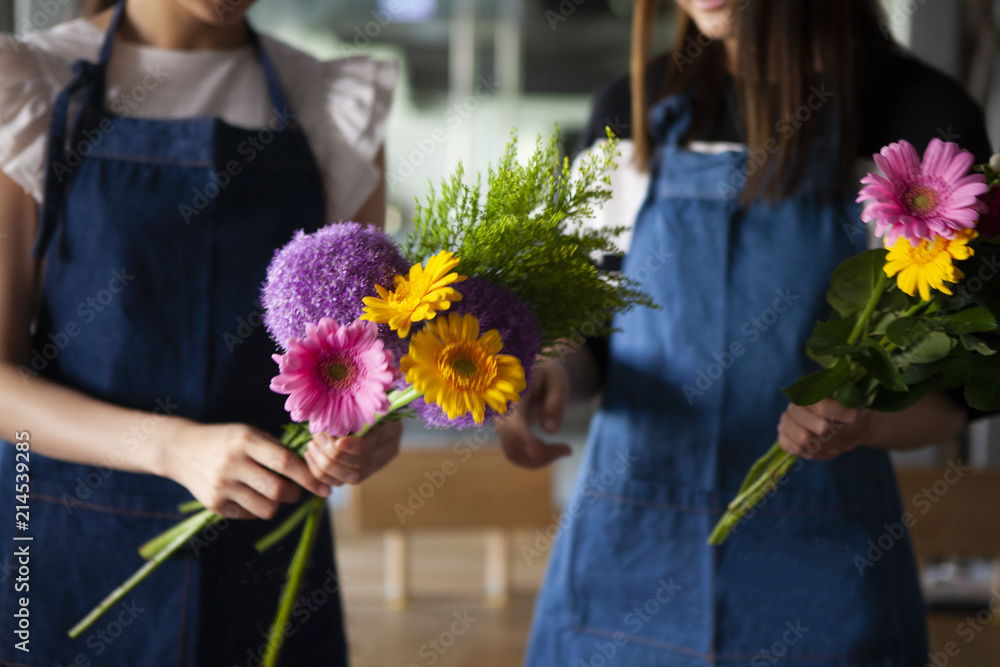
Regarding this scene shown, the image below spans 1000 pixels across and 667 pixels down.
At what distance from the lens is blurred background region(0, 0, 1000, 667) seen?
2449mm

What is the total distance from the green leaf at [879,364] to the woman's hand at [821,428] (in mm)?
69

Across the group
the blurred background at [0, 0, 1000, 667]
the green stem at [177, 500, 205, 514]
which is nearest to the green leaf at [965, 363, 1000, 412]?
the green stem at [177, 500, 205, 514]

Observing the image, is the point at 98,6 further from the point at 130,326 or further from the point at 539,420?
the point at 539,420

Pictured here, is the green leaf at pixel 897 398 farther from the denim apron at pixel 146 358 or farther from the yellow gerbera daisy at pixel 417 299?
the denim apron at pixel 146 358

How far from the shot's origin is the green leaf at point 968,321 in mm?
604

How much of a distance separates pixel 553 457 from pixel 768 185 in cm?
40

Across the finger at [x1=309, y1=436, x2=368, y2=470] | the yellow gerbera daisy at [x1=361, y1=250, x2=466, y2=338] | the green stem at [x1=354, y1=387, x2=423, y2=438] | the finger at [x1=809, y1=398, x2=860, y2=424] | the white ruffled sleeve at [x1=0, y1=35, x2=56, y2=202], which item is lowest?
the finger at [x1=309, y1=436, x2=368, y2=470]

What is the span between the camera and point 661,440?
1.05m

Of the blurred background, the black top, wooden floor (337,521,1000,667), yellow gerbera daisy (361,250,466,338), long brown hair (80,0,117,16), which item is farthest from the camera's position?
the blurred background

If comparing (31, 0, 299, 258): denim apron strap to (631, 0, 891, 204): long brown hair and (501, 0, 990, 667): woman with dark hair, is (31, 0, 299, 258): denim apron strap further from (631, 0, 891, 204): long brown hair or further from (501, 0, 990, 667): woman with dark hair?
(631, 0, 891, 204): long brown hair

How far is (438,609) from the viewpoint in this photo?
2.80 meters

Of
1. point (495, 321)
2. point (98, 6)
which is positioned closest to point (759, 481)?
point (495, 321)

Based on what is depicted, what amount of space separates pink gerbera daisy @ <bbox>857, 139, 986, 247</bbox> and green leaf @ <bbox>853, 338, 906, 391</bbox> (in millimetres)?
93

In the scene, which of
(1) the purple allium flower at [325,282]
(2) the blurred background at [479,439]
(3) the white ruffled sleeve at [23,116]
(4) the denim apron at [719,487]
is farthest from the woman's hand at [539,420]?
(2) the blurred background at [479,439]
